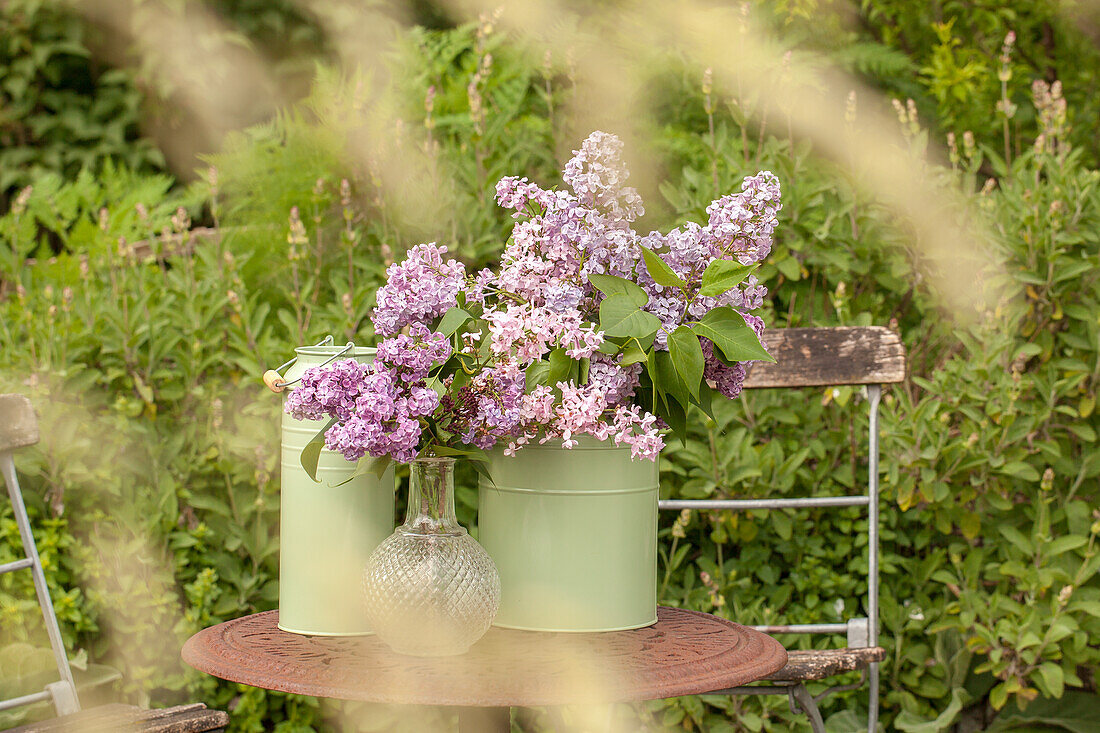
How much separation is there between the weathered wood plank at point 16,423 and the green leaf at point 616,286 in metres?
1.21

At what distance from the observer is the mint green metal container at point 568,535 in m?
1.27

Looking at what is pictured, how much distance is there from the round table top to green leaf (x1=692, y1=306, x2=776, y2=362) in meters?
0.36

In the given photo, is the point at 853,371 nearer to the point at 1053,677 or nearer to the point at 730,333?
the point at 1053,677

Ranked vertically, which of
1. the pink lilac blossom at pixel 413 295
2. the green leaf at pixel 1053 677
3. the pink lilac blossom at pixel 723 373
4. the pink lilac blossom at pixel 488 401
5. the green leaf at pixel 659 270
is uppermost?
the green leaf at pixel 659 270

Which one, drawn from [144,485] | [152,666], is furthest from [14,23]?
[152,666]

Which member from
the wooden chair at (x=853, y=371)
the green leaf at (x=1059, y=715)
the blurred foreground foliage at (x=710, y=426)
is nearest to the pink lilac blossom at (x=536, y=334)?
the wooden chair at (x=853, y=371)

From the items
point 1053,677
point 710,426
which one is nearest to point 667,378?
point 710,426

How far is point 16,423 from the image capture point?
6.18 feet

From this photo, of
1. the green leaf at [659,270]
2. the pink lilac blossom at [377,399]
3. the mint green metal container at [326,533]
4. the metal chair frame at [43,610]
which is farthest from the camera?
the metal chair frame at [43,610]

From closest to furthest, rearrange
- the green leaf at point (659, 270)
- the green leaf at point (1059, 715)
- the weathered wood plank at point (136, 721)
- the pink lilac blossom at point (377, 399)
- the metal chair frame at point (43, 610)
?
the pink lilac blossom at point (377, 399)
the green leaf at point (659, 270)
the weathered wood plank at point (136, 721)
the metal chair frame at point (43, 610)
the green leaf at point (1059, 715)

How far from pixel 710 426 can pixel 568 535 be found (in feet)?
3.70

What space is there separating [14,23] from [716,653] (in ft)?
14.0

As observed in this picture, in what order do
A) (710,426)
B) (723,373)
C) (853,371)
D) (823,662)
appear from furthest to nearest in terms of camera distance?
(710,426), (853,371), (823,662), (723,373)

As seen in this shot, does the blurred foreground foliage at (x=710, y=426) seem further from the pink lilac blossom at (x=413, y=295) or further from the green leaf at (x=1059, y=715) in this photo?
the pink lilac blossom at (x=413, y=295)
